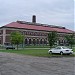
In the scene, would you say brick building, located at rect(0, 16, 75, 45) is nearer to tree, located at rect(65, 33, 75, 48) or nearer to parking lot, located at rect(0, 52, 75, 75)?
tree, located at rect(65, 33, 75, 48)

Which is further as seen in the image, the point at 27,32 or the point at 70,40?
the point at 27,32

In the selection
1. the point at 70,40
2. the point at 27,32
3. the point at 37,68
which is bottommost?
the point at 37,68

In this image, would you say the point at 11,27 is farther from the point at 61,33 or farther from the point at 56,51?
the point at 56,51

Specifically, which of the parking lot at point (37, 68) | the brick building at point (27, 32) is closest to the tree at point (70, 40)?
the parking lot at point (37, 68)

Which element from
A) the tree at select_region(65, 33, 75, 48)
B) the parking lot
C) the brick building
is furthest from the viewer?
the brick building

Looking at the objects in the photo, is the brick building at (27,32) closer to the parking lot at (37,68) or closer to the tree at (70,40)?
the tree at (70,40)

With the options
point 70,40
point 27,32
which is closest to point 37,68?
point 70,40

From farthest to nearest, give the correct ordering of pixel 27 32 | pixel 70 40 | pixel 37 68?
pixel 27 32 < pixel 70 40 < pixel 37 68

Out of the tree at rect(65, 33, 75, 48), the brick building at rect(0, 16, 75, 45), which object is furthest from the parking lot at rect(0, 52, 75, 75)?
the brick building at rect(0, 16, 75, 45)

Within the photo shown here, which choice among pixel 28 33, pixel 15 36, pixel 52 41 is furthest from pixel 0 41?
pixel 52 41

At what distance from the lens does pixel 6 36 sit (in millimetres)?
92188

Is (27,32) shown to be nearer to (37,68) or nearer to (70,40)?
(70,40)

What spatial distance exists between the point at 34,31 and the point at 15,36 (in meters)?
44.7

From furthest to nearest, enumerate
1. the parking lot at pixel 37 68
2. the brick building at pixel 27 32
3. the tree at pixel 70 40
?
the brick building at pixel 27 32, the tree at pixel 70 40, the parking lot at pixel 37 68
